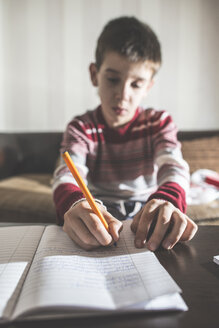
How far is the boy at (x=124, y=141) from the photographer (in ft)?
2.14

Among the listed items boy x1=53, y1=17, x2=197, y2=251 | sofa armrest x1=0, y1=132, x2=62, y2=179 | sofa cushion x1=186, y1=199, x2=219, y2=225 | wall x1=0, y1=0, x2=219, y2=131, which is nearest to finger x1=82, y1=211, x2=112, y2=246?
boy x1=53, y1=17, x2=197, y2=251

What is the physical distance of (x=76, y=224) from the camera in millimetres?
415

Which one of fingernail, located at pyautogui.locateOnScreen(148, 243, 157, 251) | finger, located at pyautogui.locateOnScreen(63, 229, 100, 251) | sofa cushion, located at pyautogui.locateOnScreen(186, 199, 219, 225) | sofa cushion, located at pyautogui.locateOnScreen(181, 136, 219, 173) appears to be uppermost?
finger, located at pyautogui.locateOnScreen(63, 229, 100, 251)

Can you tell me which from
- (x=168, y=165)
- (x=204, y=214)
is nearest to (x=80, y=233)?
(x=168, y=165)

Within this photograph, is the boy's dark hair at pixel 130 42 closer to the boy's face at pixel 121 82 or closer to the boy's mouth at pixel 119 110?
the boy's face at pixel 121 82

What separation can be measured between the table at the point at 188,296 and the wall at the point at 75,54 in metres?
1.72

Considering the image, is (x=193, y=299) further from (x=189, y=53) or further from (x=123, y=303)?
(x=189, y=53)

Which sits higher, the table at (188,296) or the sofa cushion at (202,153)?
the table at (188,296)

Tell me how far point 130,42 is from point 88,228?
57 cm

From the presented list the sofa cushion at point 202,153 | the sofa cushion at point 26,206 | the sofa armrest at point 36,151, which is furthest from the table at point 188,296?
the sofa armrest at point 36,151

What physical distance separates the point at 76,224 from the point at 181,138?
4.54 feet

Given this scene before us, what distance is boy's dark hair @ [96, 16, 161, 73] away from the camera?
741mm

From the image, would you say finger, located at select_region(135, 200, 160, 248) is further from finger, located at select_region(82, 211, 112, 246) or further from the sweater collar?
the sweater collar

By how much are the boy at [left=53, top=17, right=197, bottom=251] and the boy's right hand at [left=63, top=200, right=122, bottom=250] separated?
93mm
